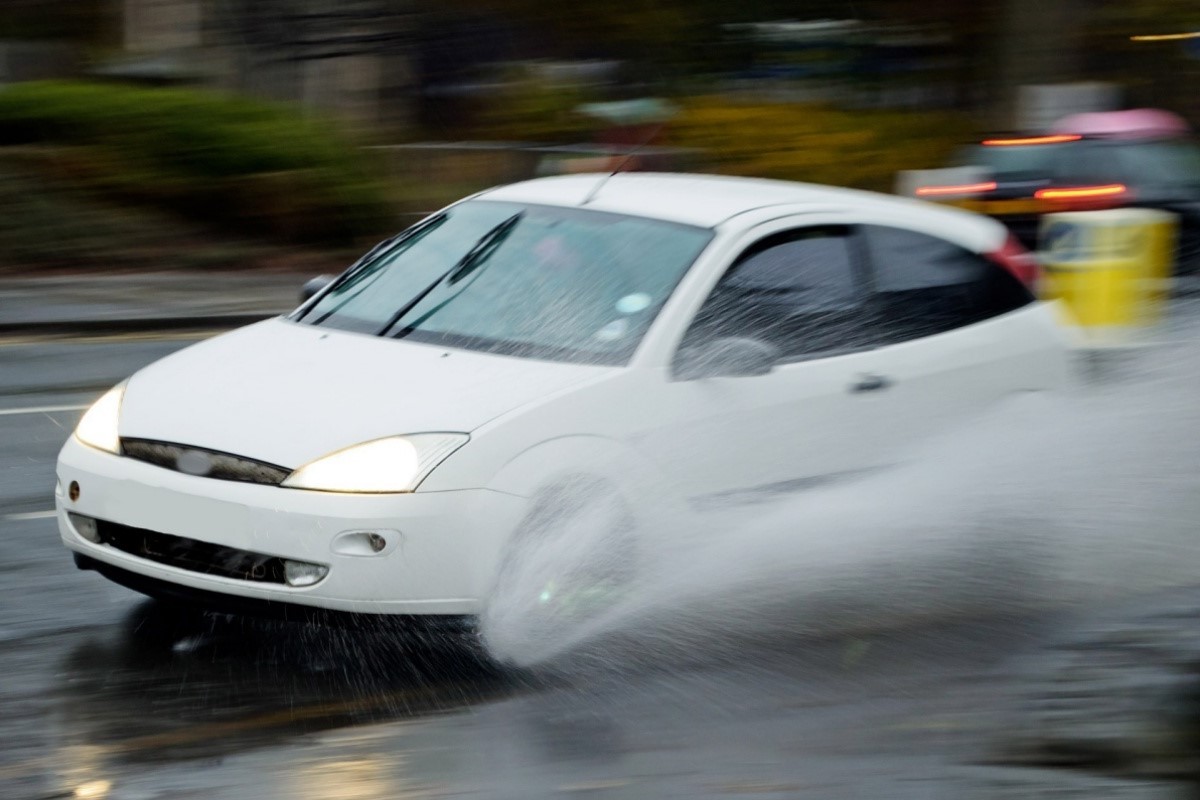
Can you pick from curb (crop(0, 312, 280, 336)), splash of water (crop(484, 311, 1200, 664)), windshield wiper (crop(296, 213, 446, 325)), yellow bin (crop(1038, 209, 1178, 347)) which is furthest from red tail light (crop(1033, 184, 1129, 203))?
windshield wiper (crop(296, 213, 446, 325))

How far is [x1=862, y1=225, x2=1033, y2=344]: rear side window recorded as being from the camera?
6594 mm

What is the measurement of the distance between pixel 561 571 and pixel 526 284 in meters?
1.22

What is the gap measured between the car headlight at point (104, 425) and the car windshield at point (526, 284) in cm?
87

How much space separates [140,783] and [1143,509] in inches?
163

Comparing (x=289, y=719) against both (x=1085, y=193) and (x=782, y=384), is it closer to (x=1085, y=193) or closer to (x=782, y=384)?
(x=782, y=384)

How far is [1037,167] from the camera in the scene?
15555 millimetres

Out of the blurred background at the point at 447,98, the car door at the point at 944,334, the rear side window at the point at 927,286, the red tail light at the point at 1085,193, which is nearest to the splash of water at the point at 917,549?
the car door at the point at 944,334

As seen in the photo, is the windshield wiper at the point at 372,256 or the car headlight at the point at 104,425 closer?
the car headlight at the point at 104,425

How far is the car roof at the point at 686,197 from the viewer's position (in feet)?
21.3

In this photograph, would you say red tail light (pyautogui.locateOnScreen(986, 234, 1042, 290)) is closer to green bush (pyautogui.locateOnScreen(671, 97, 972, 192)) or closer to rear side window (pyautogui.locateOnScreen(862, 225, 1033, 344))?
rear side window (pyautogui.locateOnScreen(862, 225, 1033, 344))

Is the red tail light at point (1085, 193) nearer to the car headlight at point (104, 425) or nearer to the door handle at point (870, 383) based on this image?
the door handle at point (870, 383)

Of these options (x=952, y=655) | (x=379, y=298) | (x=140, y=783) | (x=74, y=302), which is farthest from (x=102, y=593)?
(x=74, y=302)

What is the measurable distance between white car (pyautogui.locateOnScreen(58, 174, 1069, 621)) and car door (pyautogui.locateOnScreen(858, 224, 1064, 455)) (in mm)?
11

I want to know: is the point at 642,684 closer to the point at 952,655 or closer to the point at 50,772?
the point at 952,655
